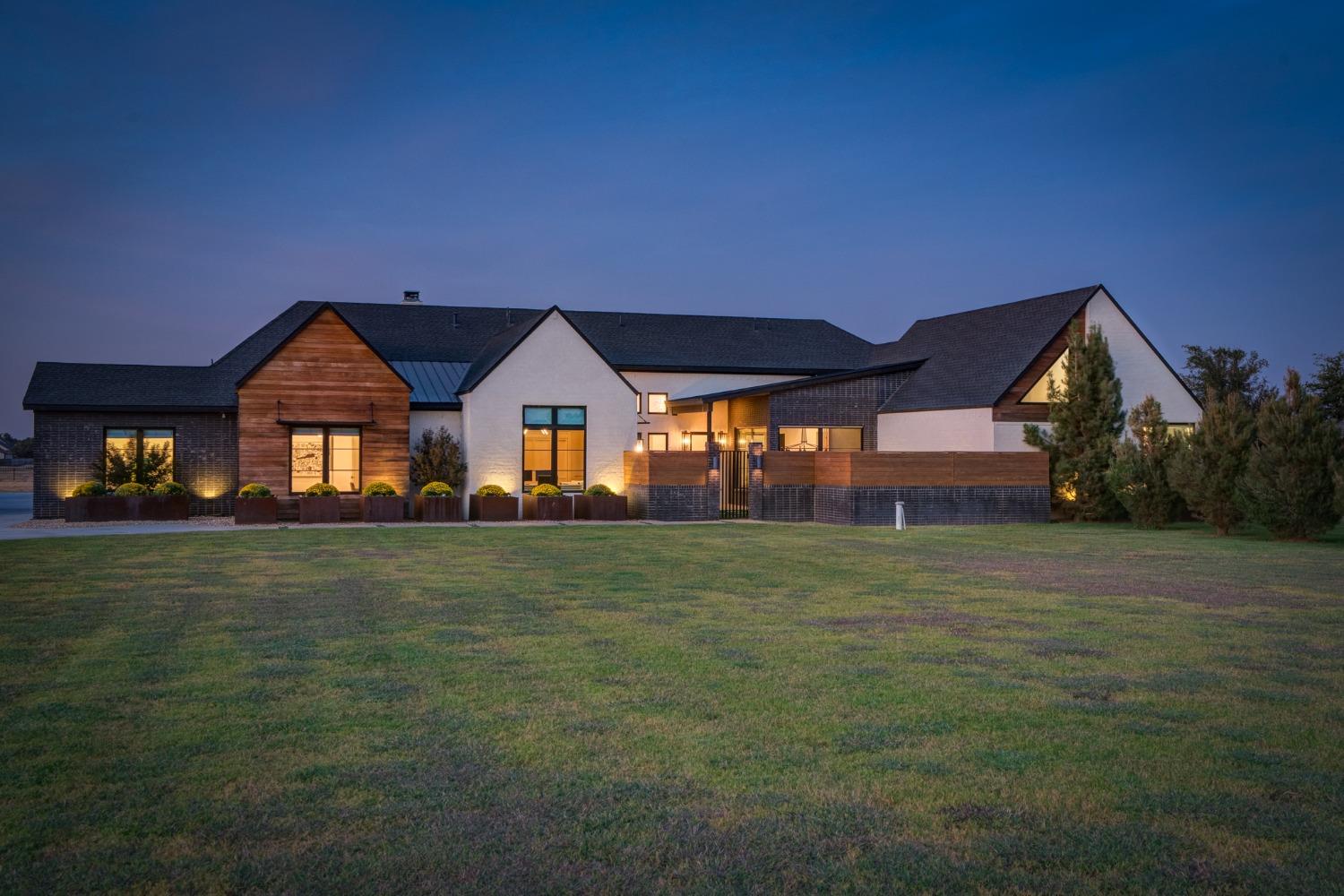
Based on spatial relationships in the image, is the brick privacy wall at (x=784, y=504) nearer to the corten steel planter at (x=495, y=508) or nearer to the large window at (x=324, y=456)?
the corten steel planter at (x=495, y=508)

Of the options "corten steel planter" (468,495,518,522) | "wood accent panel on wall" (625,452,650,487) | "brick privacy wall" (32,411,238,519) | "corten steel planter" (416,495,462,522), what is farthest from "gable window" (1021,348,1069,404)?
"brick privacy wall" (32,411,238,519)

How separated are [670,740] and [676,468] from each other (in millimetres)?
22824

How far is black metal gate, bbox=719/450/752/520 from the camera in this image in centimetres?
2917

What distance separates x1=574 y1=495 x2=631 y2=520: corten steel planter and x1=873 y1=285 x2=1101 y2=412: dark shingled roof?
1018cm

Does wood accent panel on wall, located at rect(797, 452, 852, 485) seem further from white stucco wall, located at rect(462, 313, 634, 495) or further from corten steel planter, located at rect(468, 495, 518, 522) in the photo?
corten steel planter, located at rect(468, 495, 518, 522)

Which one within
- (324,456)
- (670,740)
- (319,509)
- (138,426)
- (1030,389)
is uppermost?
(1030,389)

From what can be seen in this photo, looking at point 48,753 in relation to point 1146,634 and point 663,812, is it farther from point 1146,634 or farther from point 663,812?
point 1146,634

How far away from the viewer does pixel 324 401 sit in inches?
1147

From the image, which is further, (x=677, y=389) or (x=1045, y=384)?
(x=677, y=389)

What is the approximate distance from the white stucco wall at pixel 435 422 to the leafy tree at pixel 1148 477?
18.6 metres

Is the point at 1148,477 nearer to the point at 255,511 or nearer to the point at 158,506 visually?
the point at 255,511

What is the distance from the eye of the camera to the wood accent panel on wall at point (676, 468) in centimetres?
2855

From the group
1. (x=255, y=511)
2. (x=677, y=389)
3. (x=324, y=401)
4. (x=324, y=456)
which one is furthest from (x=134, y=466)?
(x=677, y=389)

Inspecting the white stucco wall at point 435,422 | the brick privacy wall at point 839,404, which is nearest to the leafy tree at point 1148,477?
the brick privacy wall at point 839,404
